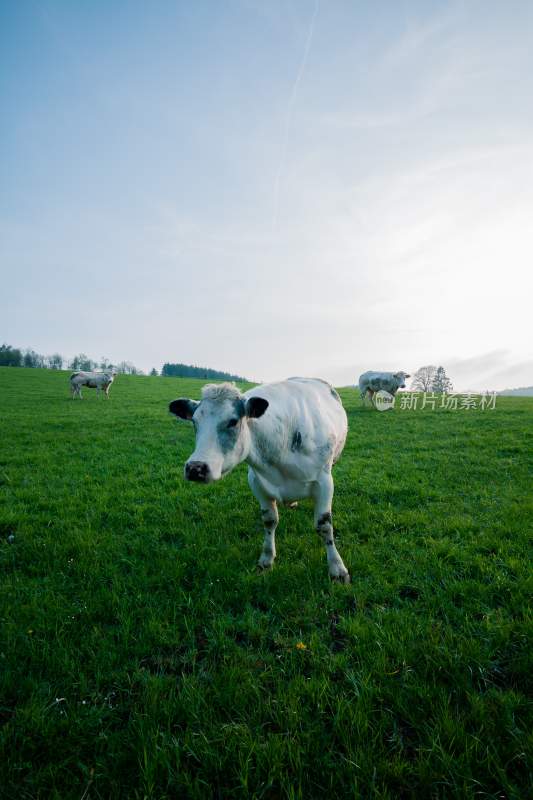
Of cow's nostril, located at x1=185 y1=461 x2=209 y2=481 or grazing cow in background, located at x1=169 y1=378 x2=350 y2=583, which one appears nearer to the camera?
cow's nostril, located at x1=185 y1=461 x2=209 y2=481

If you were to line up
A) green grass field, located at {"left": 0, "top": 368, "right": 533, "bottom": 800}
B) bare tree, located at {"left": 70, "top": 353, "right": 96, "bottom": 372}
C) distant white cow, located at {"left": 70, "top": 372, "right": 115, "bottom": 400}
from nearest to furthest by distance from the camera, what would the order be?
green grass field, located at {"left": 0, "top": 368, "right": 533, "bottom": 800} < distant white cow, located at {"left": 70, "top": 372, "right": 115, "bottom": 400} < bare tree, located at {"left": 70, "top": 353, "right": 96, "bottom": 372}

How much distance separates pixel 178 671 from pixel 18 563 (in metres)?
2.95

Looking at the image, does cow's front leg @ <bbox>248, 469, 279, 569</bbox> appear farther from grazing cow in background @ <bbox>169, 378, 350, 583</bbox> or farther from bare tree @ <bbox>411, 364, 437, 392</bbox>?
bare tree @ <bbox>411, 364, 437, 392</bbox>

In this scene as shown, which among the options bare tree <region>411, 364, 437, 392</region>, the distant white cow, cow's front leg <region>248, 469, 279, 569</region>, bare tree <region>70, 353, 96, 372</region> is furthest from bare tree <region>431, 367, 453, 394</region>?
bare tree <region>70, 353, 96, 372</region>

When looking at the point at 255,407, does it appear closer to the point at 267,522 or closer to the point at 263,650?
the point at 267,522

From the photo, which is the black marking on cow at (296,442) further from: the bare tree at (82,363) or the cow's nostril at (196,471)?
the bare tree at (82,363)

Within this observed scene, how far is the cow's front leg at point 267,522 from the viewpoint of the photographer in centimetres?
453

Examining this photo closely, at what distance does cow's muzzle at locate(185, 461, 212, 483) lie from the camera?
3.08m

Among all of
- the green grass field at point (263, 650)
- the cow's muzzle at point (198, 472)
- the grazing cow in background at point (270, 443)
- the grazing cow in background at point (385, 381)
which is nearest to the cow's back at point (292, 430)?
the grazing cow in background at point (270, 443)

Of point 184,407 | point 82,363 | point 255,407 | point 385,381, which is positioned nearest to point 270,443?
point 255,407

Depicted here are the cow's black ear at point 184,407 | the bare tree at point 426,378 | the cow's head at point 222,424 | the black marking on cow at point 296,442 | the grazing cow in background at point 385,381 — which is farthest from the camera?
the bare tree at point 426,378

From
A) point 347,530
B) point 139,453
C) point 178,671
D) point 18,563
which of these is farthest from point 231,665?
point 139,453

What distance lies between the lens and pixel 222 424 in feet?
11.2

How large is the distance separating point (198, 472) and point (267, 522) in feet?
6.34
